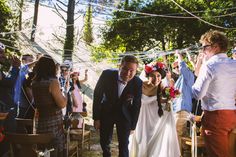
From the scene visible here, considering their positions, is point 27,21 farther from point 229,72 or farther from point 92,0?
point 229,72

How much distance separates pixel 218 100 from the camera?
117 inches

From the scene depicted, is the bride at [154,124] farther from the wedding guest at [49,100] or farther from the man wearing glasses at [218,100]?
the man wearing glasses at [218,100]

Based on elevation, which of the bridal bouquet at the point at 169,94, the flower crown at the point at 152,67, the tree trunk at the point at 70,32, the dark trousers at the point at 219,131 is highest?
the tree trunk at the point at 70,32

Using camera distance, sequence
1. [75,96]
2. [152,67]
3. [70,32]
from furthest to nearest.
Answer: [70,32] < [75,96] < [152,67]

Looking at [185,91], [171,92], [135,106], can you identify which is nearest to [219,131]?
[135,106]

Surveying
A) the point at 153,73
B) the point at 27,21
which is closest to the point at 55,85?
the point at 153,73

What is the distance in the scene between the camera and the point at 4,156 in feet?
15.9

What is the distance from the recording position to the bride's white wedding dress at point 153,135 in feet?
17.9

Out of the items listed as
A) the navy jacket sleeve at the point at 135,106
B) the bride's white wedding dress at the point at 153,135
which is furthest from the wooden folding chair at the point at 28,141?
the bride's white wedding dress at the point at 153,135

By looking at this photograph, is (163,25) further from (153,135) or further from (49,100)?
(49,100)

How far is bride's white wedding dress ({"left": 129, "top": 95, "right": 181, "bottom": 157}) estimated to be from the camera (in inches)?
215

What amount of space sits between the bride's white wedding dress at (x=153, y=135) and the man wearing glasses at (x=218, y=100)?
2.47 metres

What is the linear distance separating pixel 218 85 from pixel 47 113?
1.92m

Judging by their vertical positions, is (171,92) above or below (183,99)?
above
